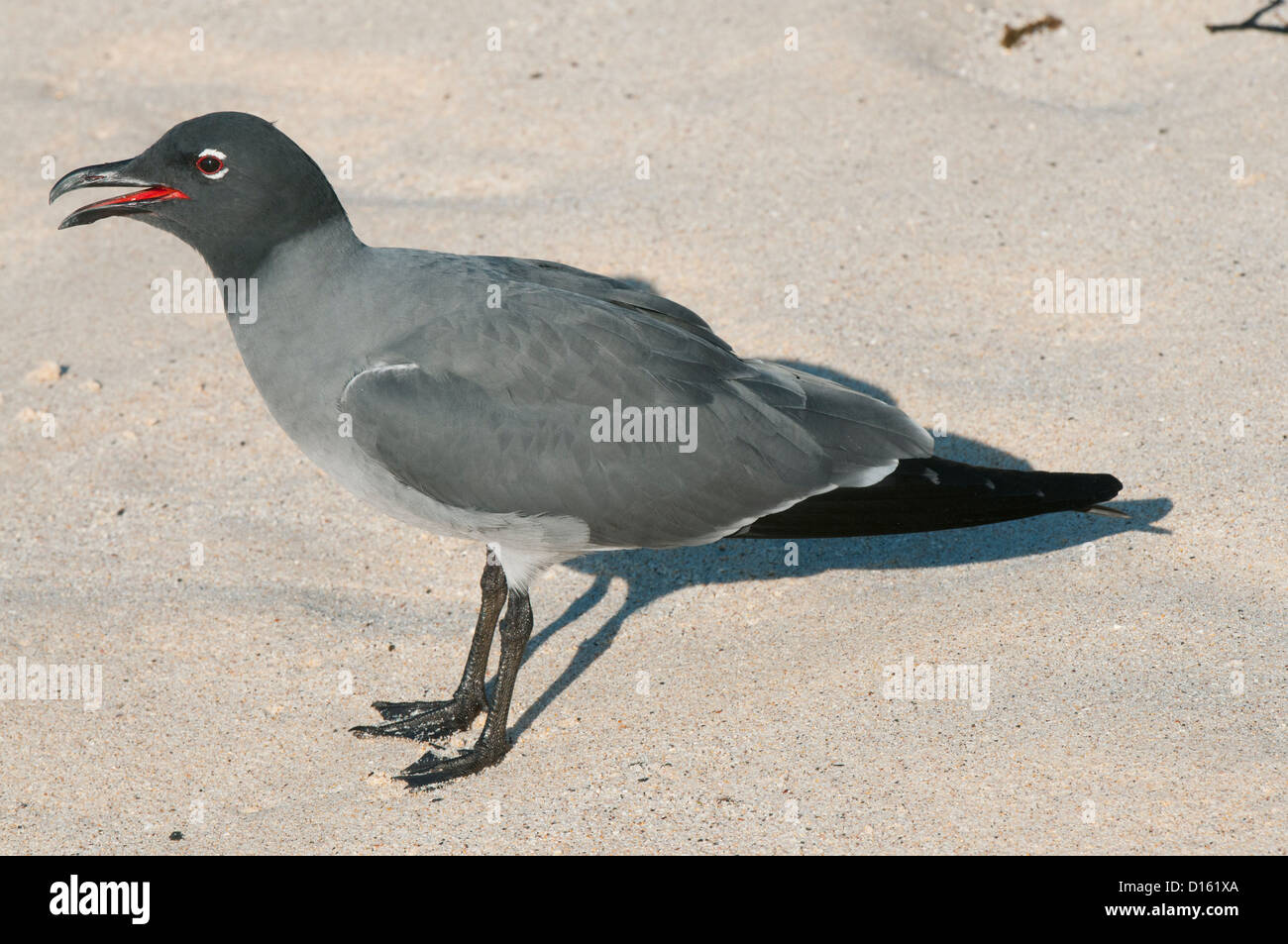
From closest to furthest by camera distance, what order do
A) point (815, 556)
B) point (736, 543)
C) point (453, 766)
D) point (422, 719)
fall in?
point (453, 766), point (422, 719), point (815, 556), point (736, 543)

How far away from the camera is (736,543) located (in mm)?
5863

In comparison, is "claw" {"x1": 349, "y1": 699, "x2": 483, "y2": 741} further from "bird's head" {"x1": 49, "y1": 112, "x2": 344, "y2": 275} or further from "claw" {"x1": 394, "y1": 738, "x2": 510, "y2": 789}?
"bird's head" {"x1": 49, "y1": 112, "x2": 344, "y2": 275}

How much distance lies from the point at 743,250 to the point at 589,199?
1.05 metres

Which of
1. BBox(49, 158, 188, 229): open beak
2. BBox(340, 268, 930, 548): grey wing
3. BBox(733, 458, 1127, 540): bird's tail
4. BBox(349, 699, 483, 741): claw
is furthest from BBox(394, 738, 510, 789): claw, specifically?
BBox(49, 158, 188, 229): open beak

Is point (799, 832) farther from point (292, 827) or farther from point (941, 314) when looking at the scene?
point (941, 314)

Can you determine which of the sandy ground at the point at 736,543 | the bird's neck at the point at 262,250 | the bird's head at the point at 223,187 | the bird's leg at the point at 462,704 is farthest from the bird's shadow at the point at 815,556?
the bird's head at the point at 223,187

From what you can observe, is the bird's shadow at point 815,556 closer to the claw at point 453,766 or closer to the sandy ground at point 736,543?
the sandy ground at point 736,543

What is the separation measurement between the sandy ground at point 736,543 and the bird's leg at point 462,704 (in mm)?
80

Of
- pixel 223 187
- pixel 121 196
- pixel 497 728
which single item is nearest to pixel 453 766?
pixel 497 728

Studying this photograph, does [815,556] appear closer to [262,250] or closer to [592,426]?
[592,426]

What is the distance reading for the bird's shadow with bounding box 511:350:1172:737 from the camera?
547cm

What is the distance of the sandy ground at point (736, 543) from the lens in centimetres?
438

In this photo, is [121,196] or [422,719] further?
[422,719]

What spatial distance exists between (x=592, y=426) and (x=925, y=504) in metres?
1.17
